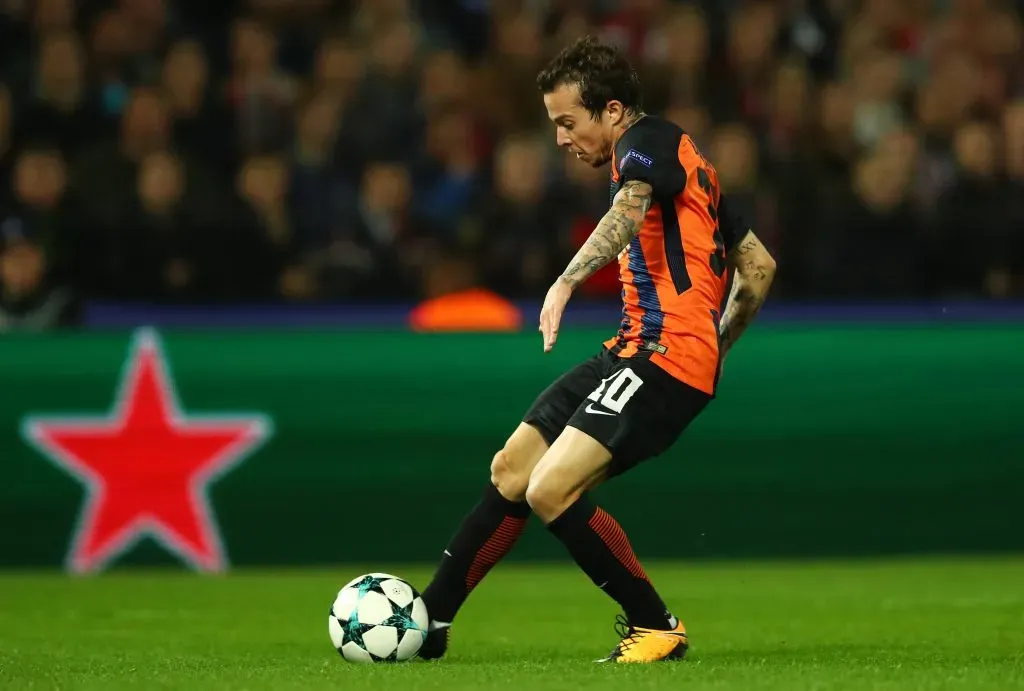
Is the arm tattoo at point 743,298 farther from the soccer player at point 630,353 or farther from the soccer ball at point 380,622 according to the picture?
the soccer ball at point 380,622

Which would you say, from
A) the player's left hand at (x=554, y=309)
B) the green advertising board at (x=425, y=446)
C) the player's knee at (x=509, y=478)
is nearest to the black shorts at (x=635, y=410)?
the player's knee at (x=509, y=478)

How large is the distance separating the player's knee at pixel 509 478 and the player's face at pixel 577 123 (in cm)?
107

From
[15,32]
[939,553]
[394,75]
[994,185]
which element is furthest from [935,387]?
[15,32]

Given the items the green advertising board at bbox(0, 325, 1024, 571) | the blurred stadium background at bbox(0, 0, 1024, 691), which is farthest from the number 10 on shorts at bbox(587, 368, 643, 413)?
the green advertising board at bbox(0, 325, 1024, 571)

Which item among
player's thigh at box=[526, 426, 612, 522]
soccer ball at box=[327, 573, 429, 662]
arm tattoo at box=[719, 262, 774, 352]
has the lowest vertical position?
soccer ball at box=[327, 573, 429, 662]

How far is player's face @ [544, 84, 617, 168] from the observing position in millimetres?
5645

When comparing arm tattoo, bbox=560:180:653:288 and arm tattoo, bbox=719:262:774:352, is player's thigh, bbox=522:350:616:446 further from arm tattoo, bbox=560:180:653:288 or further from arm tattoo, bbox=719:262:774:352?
arm tattoo, bbox=560:180:653:288

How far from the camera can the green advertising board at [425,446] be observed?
956 cm

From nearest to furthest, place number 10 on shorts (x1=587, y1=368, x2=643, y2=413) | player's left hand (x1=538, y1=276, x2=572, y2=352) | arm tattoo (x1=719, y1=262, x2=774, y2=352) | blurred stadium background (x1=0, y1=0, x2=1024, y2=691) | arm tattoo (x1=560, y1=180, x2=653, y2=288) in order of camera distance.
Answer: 1. player's left hand (x1=538, y1=276, x2=572, y2=352)
2. arm tattoo (x1=560, y1=180, x2=653, y2=288)
3. number 10 on shorts (x1=587, y1=368, x2=643, y2=413)
4. arm tattoo (x1=719, y1=262, x2=774, y2=352)
5. blurred stadium background (x1=0, y1=0, x2=1024, y2=691)

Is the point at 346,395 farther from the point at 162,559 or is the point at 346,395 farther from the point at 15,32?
the point at 15,32

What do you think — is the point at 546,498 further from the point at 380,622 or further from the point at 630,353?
the point at 380,622

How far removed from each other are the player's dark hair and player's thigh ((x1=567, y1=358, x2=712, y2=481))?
34.3 inches

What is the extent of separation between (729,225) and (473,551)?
1.43 m

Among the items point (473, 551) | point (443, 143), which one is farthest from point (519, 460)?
point (443, 143)
